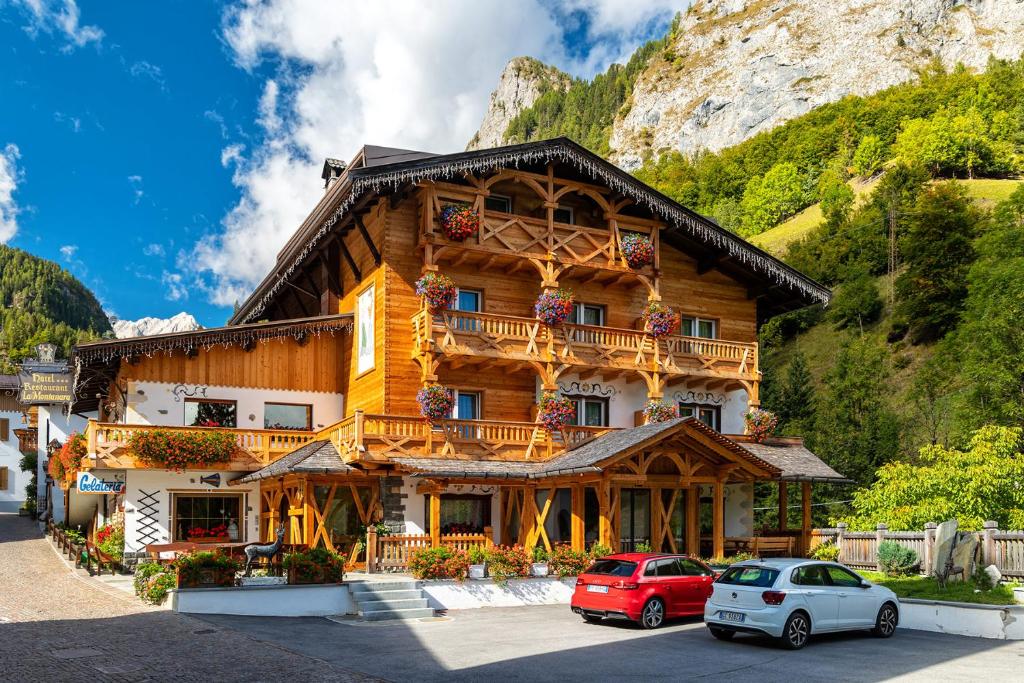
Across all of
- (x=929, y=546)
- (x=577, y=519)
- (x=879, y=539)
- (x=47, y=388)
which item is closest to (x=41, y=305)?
(x=47, y=388)

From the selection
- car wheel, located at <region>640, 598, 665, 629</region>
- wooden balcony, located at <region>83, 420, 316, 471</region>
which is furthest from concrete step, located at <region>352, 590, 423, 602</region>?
wooden balcony, located at <region>83, 420, 316, 471</region>

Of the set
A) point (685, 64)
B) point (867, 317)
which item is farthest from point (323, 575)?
point (685, 64)

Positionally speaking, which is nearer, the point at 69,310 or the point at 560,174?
the point at 560,174

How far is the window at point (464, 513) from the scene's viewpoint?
28.2m

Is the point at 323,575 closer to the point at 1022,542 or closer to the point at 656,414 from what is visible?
the point at 656,414

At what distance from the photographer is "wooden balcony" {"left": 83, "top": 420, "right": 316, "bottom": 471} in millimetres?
26219

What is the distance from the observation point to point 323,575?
803 inches

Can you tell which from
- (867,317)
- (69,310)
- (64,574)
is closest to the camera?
(64,574)

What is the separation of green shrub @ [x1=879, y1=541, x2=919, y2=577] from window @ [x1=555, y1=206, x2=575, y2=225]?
46.2 ft

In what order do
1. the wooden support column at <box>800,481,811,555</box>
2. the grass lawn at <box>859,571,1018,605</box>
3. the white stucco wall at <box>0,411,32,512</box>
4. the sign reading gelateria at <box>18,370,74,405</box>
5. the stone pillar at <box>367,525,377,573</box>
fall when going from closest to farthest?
the grass lawn at <box>859,571,1018,605</box>
the stone pillar at <box>367,525,377,573</box>
the wooden support column at <box>800,481,811,555</box>
the sign reading gelateria at <box>18,370,74,405</box>
the white stucco wall at <box>0,411,32,512</box>

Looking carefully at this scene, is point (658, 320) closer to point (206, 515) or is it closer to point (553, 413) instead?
point (553, 413)

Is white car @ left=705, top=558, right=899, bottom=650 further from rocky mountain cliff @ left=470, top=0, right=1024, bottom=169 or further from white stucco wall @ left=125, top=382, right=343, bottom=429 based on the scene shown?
rocky mountain cliff @ left=470, top=0, right=1024, bottom=169

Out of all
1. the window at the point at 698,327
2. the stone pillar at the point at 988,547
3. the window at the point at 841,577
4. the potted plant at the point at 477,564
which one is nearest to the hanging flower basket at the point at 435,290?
the potted plant at the point at 477,564

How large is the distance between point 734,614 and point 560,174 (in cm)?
1798
